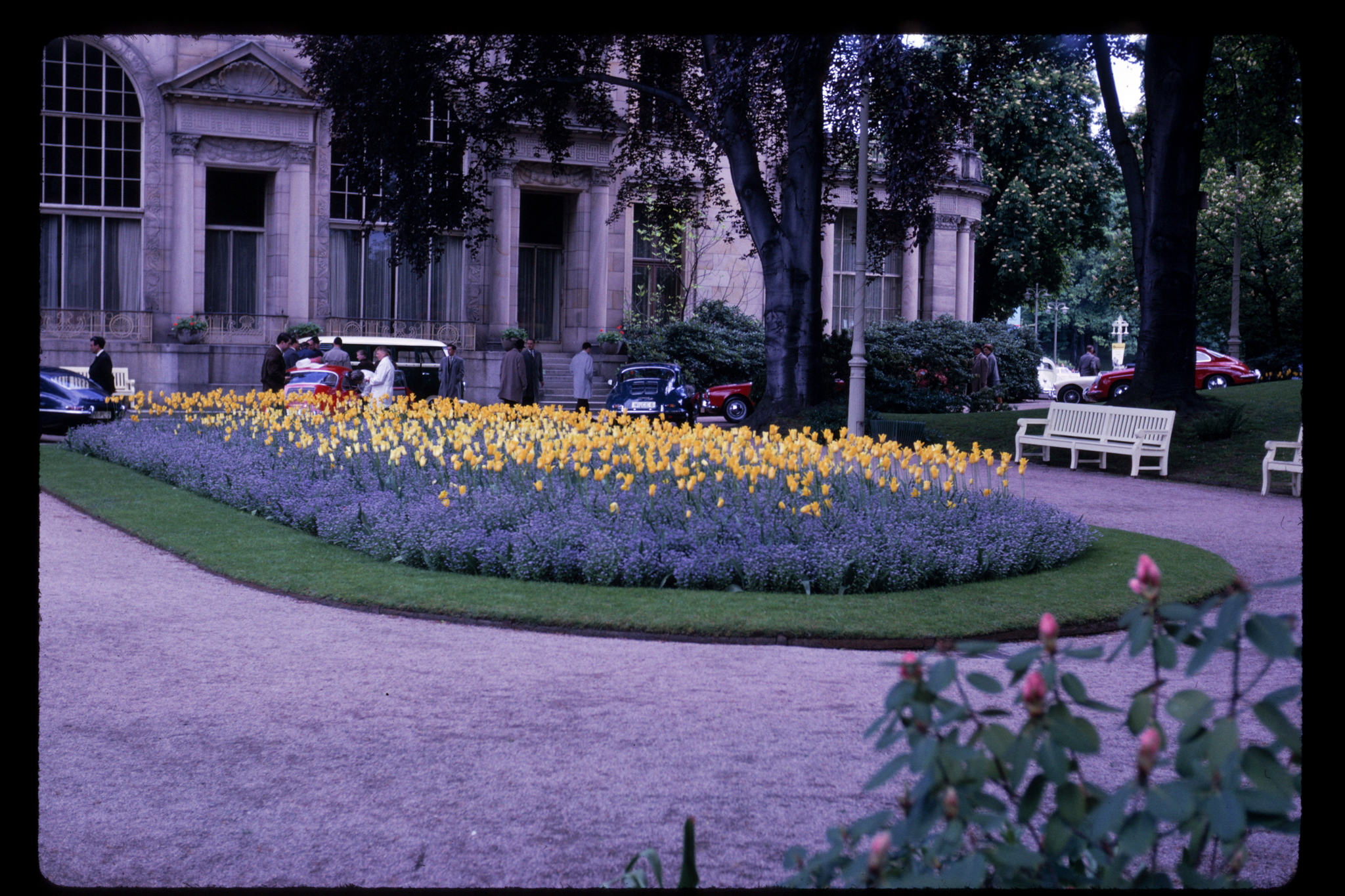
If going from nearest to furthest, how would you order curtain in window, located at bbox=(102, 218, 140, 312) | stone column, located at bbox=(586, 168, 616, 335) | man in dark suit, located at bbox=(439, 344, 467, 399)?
man in dark suit, located at bbox=(439, 344, 467, 399) → curtain in window, located at bbox=(102, 218, 140, 312) → stone column, located at bbox=(586, 168, 616, 335)

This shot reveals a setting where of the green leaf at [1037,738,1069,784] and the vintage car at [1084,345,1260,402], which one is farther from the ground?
the vintage car at [1084,345,1260,402]

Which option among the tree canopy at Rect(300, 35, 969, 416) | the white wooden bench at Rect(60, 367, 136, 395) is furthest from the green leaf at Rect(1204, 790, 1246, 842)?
the white wooden bench at Rect(60, 367, 136, 395)

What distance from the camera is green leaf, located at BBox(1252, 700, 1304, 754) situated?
1.89m

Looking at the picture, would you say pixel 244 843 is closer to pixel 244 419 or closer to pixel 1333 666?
pixel 1333 666

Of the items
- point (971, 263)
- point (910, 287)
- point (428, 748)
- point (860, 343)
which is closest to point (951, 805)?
point (428, 748)

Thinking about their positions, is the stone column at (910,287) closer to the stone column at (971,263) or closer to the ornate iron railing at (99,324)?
the stone column at (971,263)

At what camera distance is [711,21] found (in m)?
2.01

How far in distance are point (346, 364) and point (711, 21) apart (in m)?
23.7

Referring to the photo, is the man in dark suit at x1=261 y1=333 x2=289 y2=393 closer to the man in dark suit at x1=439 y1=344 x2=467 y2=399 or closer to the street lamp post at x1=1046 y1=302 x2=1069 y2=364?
the man in dark suit at x1=439 y1=344 x2=467 y2=399

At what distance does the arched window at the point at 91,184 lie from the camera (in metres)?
33.2

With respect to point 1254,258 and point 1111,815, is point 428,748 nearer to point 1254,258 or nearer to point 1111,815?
point 1111,815

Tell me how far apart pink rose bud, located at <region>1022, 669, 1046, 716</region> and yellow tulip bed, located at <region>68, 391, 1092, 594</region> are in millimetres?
6933

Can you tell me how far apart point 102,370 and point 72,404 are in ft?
3.33

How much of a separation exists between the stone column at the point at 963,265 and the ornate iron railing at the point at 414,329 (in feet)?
63.2
